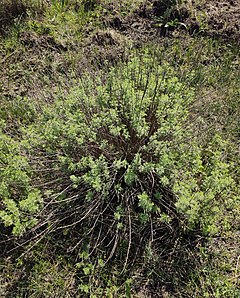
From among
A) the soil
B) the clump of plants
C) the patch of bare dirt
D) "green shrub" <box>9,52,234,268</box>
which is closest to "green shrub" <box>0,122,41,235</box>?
the clump of plants

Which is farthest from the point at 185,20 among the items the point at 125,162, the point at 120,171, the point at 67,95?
the point at 125,162

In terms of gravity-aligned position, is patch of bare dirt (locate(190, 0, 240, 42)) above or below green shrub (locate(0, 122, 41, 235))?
above

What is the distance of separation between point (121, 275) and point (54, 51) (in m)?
2.58

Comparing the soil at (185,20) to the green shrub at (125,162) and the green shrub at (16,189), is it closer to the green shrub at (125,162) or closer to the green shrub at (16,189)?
the green shrub at (125,162)

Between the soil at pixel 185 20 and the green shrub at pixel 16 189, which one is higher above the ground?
the soil at pixel 185 20

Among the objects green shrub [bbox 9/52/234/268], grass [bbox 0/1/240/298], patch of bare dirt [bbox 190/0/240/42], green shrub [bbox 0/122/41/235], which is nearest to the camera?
green shrub [bbox 0/122/41/235]

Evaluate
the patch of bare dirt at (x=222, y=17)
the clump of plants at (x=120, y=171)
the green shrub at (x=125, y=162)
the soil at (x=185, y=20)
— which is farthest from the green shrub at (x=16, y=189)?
the patch of bare dirt at (x=222, y=17)

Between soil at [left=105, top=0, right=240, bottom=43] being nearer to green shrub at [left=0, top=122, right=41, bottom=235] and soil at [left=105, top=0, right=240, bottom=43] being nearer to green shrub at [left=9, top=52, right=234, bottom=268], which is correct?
green shrub at [left=9, top=52, right=234, bottom=268]

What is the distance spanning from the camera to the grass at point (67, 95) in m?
2.52

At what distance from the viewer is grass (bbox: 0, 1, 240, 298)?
252 centimetres

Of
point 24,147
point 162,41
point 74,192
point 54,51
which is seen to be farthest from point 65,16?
point 74,192

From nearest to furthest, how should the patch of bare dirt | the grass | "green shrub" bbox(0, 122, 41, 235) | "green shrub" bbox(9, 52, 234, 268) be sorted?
"green shrub" bbox(0, 122, 41, 235) < "green shrub" bbox(9, 52, 234, 268) < the grass < the patch of bare dirt

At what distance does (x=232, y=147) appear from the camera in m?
3.05

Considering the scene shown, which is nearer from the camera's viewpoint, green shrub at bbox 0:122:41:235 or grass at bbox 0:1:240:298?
green shrub at bbox 0:122:41:235
